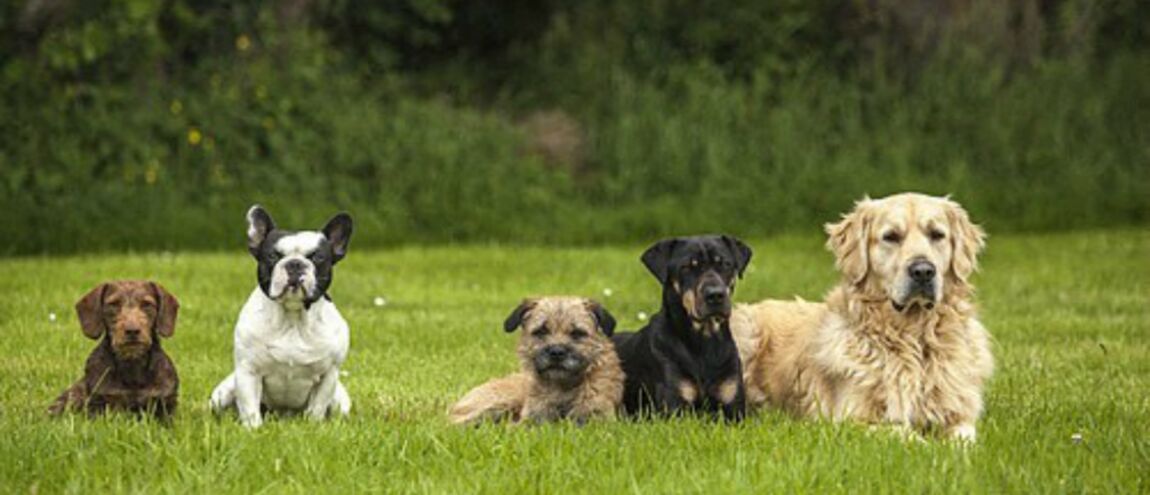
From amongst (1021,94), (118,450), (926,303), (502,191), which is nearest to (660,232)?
(502,191)

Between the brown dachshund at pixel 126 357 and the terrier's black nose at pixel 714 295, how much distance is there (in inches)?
95.2

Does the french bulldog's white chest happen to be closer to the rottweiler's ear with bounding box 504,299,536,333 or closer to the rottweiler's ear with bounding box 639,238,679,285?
the rottweiler's ear with bounding box 504,299,536,333

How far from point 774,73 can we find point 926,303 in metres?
13.6

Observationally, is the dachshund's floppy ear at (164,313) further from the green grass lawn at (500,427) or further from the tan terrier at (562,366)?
the tan terrier at (562,366)

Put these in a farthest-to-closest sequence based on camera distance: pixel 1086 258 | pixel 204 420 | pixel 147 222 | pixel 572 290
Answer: pixel 147 222 → pixel 1086 258 → pixel 572 290 → pixel 204 420

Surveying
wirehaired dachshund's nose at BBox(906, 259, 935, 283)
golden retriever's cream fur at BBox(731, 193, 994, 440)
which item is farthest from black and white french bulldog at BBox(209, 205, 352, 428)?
wirehaired dachshund's nose at BBox(906, 259, 935, 283)

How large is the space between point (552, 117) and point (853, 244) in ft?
41.3

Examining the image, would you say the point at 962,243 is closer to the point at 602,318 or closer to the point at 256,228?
the point at 602,318

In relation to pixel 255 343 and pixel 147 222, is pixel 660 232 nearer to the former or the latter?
pixel 147 222

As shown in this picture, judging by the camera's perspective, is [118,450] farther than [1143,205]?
No

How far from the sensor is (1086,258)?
16750mm

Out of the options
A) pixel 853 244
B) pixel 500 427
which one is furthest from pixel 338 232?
pixel 853 244

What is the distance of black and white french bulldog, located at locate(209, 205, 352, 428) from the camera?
26.6 ft

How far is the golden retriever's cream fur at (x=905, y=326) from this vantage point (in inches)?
326
